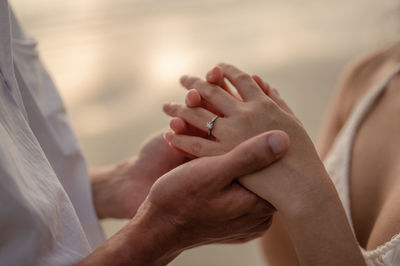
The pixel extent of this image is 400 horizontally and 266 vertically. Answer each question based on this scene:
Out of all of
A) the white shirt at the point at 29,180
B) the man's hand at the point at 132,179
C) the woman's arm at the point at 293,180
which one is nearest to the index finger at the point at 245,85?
the woman's arm at the point at 293,180

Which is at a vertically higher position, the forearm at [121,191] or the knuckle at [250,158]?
the knuckle at [250,158]

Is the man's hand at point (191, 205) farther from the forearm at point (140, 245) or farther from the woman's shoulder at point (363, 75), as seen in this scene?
the woman's shoulder at point (363, 75)

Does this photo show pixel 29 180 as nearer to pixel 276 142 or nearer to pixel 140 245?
pixel 140 245

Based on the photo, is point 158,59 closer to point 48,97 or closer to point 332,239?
point 48,97

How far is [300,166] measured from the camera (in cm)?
76

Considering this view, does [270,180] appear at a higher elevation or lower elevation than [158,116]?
higher

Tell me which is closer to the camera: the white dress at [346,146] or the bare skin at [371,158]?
the bare skin at [371,158]

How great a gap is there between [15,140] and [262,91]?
440mm

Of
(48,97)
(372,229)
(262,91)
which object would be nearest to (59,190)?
(48,97)

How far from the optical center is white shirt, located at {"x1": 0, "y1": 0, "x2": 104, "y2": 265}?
1.97 ft

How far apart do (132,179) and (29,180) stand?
1.27 feet

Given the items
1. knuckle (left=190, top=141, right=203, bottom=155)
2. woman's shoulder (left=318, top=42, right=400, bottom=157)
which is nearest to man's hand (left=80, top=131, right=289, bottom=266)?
knuckle (left=190, top=141, right=203, bottom=155)

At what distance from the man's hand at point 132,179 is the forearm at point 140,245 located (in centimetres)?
23

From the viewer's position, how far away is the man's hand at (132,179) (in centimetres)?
99
